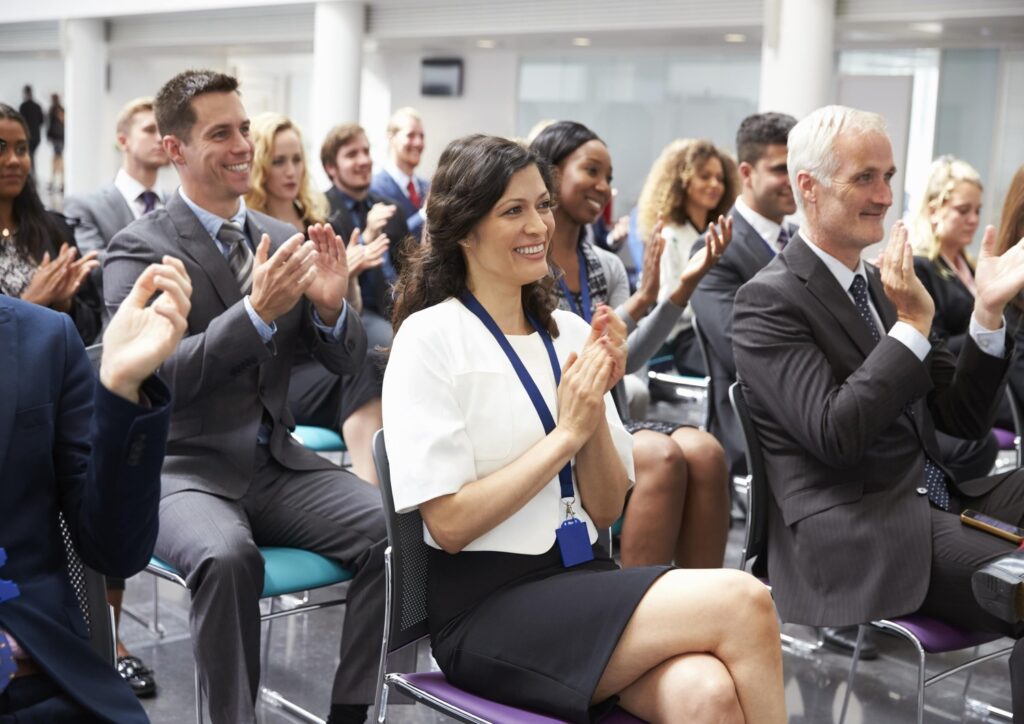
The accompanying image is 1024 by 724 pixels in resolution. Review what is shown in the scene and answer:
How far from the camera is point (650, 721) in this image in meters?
2.04

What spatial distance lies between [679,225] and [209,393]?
359 cm

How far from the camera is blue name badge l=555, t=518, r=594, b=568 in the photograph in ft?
7.28

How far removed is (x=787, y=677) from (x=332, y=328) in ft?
5.70

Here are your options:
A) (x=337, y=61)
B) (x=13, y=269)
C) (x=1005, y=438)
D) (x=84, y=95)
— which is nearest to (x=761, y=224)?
(x=1005, y=438)

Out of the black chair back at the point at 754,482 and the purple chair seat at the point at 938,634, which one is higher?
the black chair back at the point at 754,482

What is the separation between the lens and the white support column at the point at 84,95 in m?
16.2

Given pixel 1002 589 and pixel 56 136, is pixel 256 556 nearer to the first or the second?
pixel 1002 589

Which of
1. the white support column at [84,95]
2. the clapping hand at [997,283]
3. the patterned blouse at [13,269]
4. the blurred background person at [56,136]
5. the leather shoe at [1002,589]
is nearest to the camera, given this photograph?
the leather shoe at [1002,589]

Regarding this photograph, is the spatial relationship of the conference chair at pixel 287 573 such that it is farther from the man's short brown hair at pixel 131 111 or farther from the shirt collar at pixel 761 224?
the man's short brown hair at pixel 131 111

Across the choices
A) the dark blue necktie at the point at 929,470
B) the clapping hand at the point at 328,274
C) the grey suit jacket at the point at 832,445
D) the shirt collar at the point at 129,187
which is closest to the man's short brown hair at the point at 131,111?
the shirt collar at the point at 129,187

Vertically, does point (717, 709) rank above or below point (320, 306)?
below

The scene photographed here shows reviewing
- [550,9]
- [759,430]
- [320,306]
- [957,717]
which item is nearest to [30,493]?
[320,306]

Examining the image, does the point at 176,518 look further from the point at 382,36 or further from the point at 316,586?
the point at 382,36

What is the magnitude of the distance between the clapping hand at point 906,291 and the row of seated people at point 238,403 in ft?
2.62
